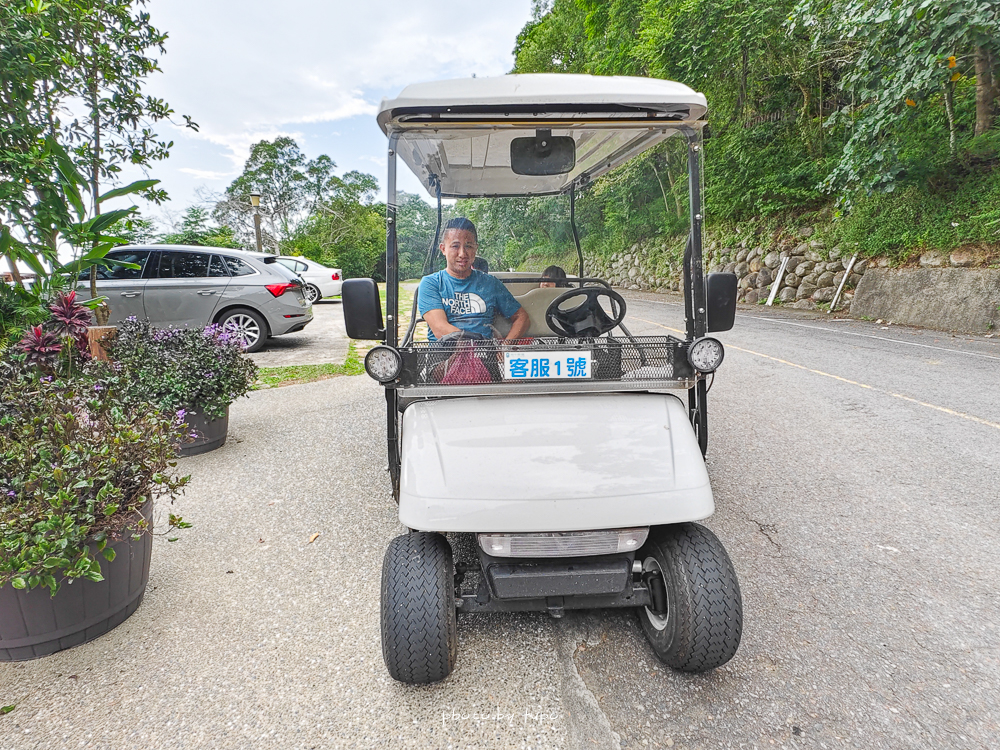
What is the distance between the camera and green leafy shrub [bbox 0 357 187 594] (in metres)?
1.97

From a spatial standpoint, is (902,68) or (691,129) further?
(902,68)

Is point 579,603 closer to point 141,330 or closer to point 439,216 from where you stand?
point 439,216

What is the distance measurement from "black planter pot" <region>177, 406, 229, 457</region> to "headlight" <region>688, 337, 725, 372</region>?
361cm

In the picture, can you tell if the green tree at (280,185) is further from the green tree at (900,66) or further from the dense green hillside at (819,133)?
the green tree at (900,66)

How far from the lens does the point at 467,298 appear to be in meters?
2.94

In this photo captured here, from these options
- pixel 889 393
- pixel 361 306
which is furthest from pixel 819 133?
pixel 361 306

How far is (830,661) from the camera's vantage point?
7.18 ft

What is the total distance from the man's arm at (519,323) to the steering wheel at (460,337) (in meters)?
0.16

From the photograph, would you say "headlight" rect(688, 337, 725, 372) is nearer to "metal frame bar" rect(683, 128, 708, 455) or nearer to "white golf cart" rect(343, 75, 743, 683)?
"white golf cart" rect(343, 75, 743, 683)

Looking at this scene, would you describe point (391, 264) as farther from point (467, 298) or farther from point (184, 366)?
point (184, 366)

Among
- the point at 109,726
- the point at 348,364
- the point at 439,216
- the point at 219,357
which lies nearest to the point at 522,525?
the point at 109,726

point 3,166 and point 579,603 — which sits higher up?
point 3,166

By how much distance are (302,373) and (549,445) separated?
604 cm

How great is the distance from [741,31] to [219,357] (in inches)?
575
